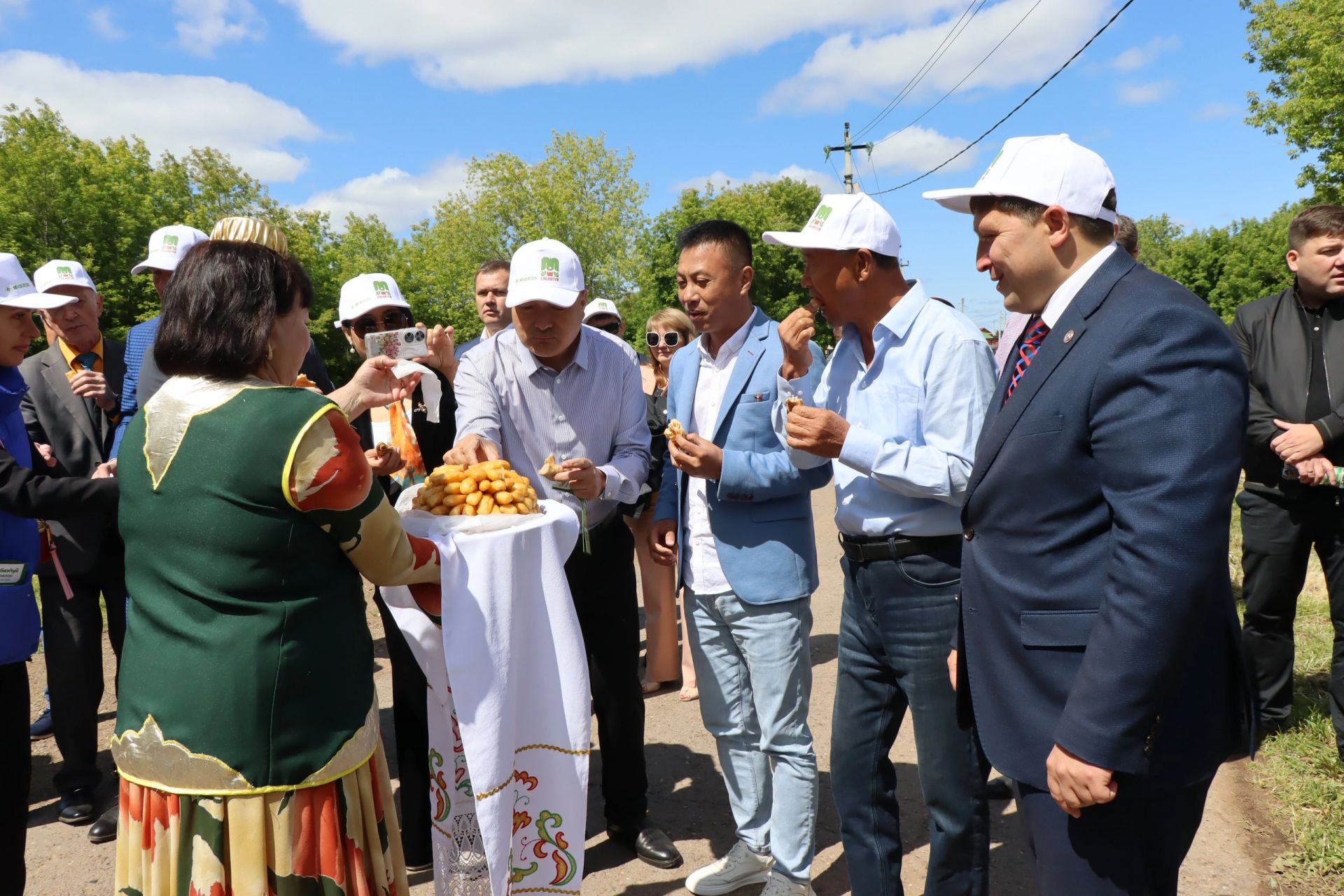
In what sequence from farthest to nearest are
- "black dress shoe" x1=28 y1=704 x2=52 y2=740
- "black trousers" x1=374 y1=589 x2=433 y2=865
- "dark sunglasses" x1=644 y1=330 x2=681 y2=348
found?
"dark sunglasses" x1=644 y1=330 x2=681 y2=348 < "black dress shoe" x1=28 y1=704 x2=52 y2=740 < "black trousers" x1=374 y1=589 x2=433 y2=865

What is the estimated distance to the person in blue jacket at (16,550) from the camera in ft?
9.72

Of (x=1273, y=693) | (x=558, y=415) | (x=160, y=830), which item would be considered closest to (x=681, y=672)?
(x=558, y=415)

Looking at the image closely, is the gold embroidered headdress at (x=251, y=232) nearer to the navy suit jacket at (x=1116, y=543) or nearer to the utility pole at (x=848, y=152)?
the navy suit jacket at (x=1116, y=543)

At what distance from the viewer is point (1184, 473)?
1.74m

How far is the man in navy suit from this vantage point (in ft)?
5.80

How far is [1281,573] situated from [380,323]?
15.4 ft

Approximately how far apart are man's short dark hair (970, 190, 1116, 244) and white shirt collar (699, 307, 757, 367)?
1.62 m

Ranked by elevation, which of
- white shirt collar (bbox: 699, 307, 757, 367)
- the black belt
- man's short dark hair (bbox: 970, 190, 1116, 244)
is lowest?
the black belt

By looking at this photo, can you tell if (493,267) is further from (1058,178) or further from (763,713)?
(1058,178)

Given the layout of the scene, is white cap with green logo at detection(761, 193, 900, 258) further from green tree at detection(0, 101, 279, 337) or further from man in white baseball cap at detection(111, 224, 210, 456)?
green tree at detection(0, 101, 279, 337)

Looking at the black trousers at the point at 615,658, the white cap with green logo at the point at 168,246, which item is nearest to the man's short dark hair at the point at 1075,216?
the black trousers at the point at 615,658

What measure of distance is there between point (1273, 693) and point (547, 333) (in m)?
4.25


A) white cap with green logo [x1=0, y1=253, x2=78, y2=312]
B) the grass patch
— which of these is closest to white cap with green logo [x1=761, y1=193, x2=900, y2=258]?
the grass patch

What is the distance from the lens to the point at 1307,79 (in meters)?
17.3
